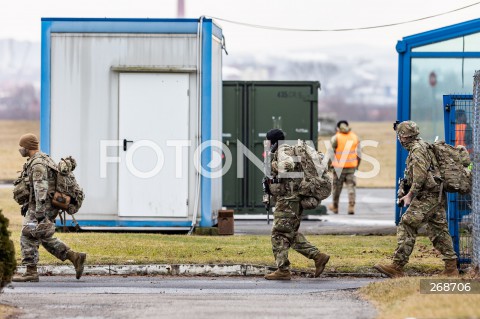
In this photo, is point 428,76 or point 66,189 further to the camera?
point 428,76

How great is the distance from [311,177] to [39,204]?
3158 millimetres

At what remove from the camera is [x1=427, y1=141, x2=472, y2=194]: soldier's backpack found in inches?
525

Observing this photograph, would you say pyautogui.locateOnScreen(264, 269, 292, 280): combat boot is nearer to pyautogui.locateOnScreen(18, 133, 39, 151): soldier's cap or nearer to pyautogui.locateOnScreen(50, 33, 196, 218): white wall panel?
pyautogui.locateOnScreen(18, 133, 39, 151): soldier's cap

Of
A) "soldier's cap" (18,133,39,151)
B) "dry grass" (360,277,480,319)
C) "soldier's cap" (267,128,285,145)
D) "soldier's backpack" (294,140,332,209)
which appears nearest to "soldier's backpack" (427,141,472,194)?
"soldier's backpack" (294,140,332,209)

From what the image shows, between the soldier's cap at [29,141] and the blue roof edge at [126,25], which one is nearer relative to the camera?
the soldier's cap at [29,141]

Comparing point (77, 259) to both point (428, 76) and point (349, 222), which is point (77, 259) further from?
point (349, 222)

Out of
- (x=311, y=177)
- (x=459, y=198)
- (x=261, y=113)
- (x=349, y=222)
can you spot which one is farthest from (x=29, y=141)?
(x=261, y=113)

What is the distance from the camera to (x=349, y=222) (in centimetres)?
2236

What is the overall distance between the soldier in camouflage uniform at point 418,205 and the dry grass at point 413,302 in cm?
106

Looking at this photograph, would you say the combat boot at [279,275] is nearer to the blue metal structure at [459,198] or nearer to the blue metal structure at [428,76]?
the blue metal structure at [459,198]

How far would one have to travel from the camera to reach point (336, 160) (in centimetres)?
2464

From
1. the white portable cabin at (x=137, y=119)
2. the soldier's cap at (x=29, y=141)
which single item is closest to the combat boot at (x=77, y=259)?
the soldier's cap at (x=29, y=141)

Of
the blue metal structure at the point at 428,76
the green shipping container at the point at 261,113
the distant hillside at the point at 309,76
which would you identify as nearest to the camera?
the blue metal structure at the point at 428,76

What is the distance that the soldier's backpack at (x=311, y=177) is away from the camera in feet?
44.2
